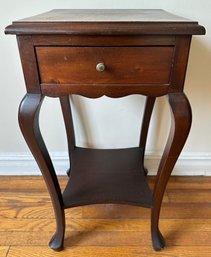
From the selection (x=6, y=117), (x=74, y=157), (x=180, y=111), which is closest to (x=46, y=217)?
(x=74, y=157)

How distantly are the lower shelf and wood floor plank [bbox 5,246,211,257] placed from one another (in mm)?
183

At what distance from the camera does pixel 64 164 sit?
1261 mm

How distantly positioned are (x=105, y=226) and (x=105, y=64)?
2.23 feet

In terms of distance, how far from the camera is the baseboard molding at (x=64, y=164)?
124cm

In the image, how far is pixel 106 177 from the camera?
1001mm

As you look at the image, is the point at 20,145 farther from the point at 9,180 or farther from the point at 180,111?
the point at 180,111

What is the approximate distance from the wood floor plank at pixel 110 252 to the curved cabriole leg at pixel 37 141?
1.8 inches

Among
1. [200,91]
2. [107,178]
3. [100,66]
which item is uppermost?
[100,66]

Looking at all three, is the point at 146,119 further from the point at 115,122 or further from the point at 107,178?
the point at 107,178

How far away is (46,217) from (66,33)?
783mm

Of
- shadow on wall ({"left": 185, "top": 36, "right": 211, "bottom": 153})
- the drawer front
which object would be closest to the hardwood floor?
shadow on wall ({"left": 185, "top": 36, "right": 211, "bottom": 153})

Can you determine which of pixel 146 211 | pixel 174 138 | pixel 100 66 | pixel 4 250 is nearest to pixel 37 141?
pixel 100 66

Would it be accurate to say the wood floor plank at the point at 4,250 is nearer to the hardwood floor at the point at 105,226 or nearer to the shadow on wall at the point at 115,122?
the hardwood floor at the point at 105,226

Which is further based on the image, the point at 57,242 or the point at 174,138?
the point at 57,242
